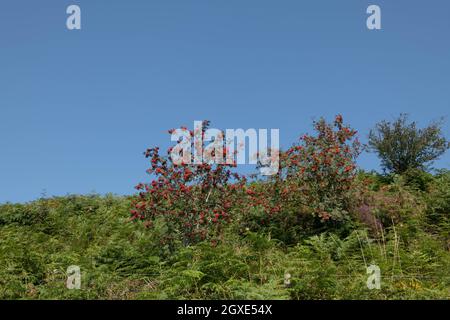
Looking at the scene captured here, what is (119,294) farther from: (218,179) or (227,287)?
(218,179)

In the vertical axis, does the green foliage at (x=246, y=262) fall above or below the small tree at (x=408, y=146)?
below

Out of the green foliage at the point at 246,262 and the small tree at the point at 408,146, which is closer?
the green foliage at the point at 246,262

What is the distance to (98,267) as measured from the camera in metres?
11.4

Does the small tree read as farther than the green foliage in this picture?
Yes

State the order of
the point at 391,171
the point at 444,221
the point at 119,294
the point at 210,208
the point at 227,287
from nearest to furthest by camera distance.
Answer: the point at 227,287, the point at 119,294, the point at 210,208, the point at 444,221, the point at 391,171

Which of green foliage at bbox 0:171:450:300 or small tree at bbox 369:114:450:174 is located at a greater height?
small tree at bbox 369:114:450:174

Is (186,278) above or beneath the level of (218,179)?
beneath

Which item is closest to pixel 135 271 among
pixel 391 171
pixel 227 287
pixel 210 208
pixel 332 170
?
pixel 210 208

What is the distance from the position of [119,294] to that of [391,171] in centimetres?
1610

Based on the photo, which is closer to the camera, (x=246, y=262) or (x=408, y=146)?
(x=246, y=262)
